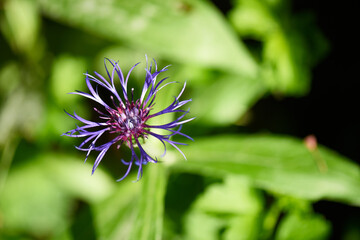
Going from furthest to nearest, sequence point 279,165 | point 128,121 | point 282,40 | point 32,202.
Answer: point 32,202 < point 282,40 < point 279,165 < point 128,121

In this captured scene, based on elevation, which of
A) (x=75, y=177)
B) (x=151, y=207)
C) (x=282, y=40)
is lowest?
(x=151, y=207)

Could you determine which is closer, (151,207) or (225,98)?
(151,207)

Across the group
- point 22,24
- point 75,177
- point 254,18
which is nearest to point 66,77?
point 22,24

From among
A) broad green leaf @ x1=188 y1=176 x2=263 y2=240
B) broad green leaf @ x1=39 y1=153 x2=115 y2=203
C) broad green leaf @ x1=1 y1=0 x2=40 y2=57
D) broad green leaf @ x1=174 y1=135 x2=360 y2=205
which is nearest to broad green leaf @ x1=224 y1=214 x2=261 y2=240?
broad green leaf @ x1=188 y1=176 x2=263 y2=240

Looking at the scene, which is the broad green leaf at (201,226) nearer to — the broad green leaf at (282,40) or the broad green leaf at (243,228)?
the broad green leaf at (243,228)

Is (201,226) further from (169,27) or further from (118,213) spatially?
(169,27)

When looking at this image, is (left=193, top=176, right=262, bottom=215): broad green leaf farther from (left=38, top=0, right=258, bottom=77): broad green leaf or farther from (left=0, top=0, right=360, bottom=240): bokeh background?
(left=38, top=0, right=258, bottom=77): broad green leaf
